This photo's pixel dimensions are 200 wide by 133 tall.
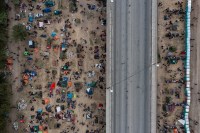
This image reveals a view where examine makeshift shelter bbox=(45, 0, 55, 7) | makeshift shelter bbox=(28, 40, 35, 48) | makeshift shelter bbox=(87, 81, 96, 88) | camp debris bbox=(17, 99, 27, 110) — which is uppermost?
makeshift shelter bbox=(45, 0, 55, 7)

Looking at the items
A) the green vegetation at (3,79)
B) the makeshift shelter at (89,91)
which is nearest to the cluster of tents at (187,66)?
the makeshift shelter at (89,91)

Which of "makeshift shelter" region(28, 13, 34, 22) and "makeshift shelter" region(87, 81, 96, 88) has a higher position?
"makeshift shelter" region(28, 13, 34, 22)

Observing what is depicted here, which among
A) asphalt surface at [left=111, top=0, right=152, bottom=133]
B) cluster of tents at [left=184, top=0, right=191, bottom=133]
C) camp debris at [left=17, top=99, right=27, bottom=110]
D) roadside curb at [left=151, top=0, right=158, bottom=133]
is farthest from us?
camp debris at [left=17, top=99, right=27, bottom=110]

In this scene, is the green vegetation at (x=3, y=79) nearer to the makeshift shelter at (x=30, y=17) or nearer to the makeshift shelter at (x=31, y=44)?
the makeshift shelter at (x=30, y=17)

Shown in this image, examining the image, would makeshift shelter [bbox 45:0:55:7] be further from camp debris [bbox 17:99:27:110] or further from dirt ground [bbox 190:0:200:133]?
dirt ground [bbox 190:0:200:133]

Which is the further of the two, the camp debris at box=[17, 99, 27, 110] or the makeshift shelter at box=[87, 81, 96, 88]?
the camp debris at box=[17, 99, 27, 110]

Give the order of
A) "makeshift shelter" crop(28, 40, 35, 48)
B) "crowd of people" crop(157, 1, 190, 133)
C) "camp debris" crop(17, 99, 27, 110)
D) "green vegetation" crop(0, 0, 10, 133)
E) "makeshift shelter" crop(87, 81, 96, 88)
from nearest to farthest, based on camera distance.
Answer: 1. "green vegetation" crop(0, 0, 10, 133)
2. "crowd of people" crop(157, 1, 190, 133)
3. "makeshift shelter" crop(28, 40, 35, 48)
4. "makeshift shelter" crop(87, 81, 96, 88)
5. "camp debris" crop(17, 99, 27, 110)

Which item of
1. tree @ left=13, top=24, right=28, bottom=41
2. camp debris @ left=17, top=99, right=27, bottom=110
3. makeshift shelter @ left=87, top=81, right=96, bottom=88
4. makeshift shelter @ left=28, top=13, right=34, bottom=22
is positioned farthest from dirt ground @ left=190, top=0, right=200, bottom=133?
camp debris @ left=17, top=99, right=27, bottom=110
